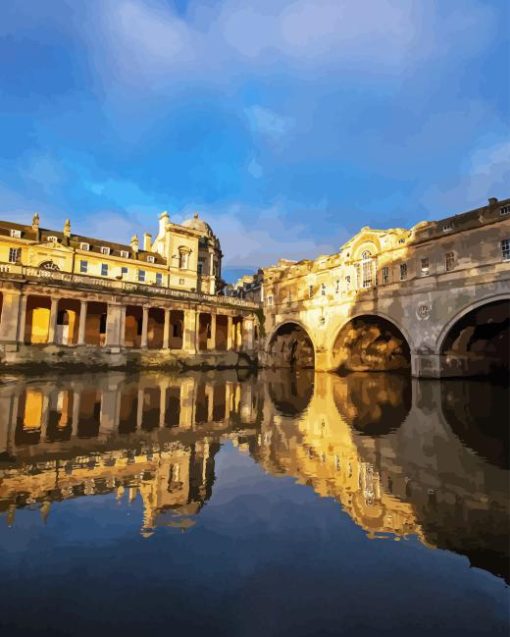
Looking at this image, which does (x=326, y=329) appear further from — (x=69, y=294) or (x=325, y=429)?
(x=325, y=429)

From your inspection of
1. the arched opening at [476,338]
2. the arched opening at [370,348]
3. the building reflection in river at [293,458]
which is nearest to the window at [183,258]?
the arched opening at [370,348]

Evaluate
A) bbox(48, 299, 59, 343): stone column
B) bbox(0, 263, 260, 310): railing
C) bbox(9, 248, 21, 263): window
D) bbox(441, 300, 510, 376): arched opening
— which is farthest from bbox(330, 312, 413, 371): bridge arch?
bbox(9, 248, 21, 263): window

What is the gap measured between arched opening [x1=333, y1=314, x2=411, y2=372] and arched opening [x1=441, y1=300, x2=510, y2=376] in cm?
772

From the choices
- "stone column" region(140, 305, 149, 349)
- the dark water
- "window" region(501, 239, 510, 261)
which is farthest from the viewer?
"stone column" region(140, 305, 149, 349)

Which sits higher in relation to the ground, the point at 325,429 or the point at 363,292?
the point at 363,292

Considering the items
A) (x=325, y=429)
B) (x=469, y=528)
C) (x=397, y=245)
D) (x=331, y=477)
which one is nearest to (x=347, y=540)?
(x=469, y=528)

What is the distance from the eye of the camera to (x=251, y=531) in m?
4.64

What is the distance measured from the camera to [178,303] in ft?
129

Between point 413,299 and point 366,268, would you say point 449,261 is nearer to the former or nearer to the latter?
point 413,299

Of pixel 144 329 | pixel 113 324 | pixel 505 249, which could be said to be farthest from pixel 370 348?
pixel 113 324

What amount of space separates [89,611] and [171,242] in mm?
49580

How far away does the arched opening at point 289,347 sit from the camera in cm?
4559

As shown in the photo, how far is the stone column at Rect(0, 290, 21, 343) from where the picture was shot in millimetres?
28453

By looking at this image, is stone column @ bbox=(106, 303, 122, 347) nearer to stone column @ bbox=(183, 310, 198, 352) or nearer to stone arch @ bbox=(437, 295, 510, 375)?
stone column @ bbox=(183, 310, 198, 352)
